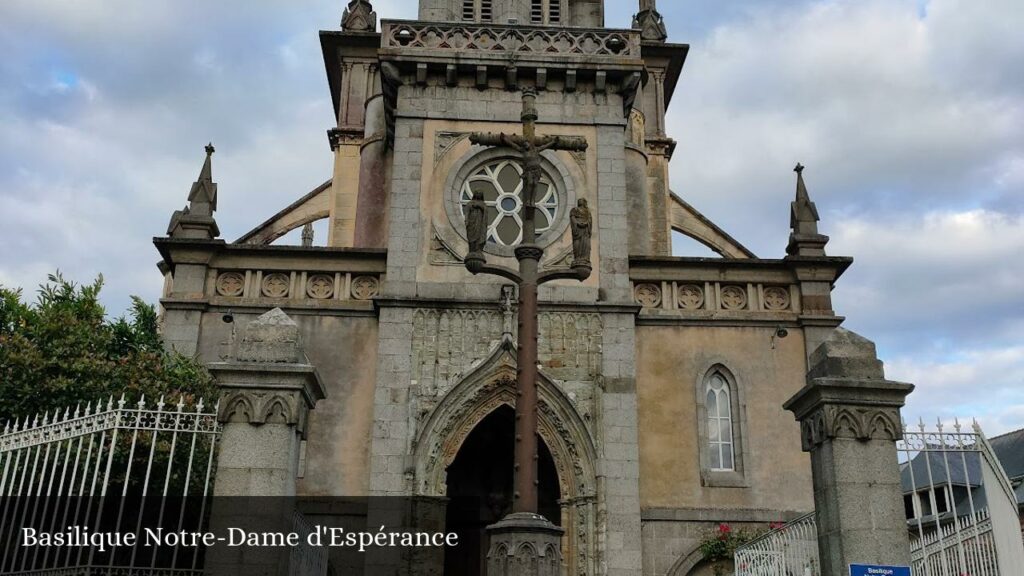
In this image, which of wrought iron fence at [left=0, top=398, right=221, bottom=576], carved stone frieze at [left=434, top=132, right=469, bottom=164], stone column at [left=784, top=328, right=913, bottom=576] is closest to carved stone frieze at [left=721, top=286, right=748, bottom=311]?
carved stone frieze at [left=434, top=132, right=469, bottom=164]

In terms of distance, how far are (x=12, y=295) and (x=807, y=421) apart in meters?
12.9

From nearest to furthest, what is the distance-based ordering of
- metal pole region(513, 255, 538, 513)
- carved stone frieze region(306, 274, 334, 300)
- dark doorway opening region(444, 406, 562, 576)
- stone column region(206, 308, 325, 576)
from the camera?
metal pole region(513, 255, 538, 513) → stone column region(206, 308, 325, 576) → carved stone frieze region(306, 274, 334, 300) → dark doorway opening region(444, 406, 562, 576)

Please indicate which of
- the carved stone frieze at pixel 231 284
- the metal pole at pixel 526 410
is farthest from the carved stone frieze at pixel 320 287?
the metal pole at pixel 526 410

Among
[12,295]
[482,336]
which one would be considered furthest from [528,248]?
[12,295]

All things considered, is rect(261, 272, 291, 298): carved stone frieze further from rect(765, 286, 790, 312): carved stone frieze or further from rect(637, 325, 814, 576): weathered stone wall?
rect(765, 286, 790, 312): carved stone frieze

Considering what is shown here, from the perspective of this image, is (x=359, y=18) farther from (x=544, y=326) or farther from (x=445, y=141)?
(x=544, y=326)

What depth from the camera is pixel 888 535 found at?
30.7 ft

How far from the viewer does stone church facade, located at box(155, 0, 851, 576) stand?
1653 cm

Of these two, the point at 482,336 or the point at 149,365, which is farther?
the point at 482,336

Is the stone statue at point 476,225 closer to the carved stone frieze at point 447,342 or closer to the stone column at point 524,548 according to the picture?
the stone column at point 524,548

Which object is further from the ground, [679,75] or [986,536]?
[679,75]

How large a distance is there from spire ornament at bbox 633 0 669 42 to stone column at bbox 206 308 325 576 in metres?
21.5

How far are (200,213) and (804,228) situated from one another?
1190cm

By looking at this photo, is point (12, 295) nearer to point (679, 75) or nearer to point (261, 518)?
point (261, 518)
